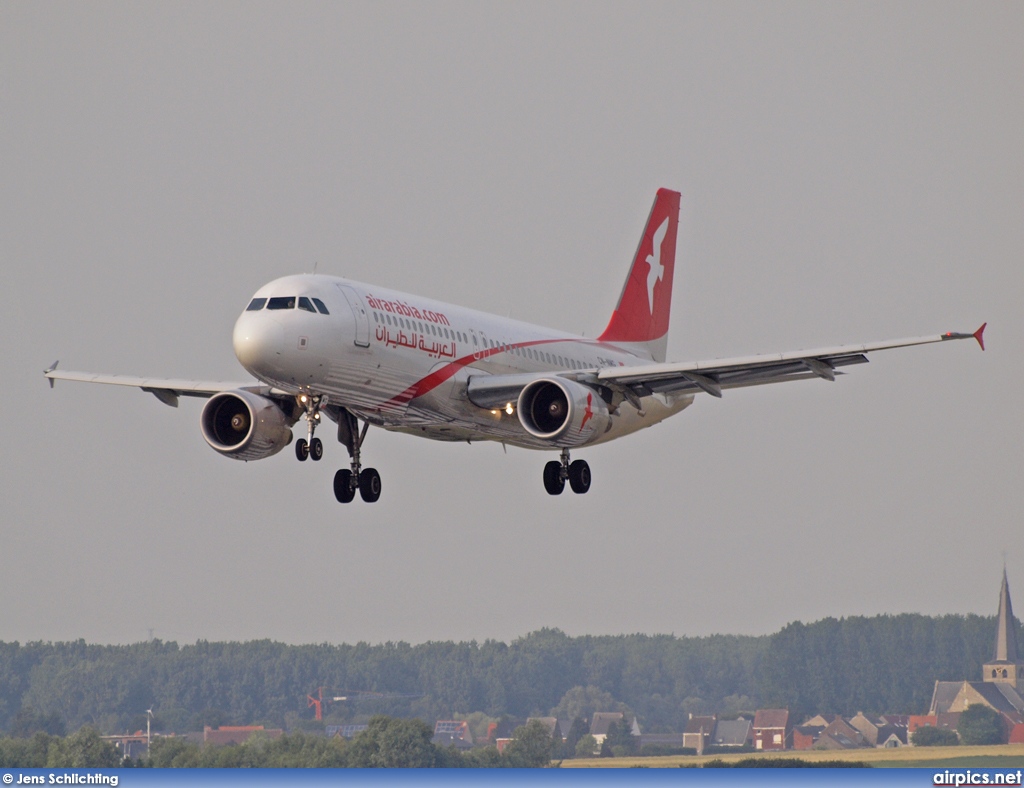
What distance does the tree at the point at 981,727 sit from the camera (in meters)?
69.2

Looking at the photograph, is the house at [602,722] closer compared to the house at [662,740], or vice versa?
the house at [602,722]

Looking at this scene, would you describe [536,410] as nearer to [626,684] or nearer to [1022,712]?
[1022,712]

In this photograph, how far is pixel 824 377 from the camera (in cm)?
4103

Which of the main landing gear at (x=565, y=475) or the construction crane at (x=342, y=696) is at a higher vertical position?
the main landing gear at (x=565, y=475)

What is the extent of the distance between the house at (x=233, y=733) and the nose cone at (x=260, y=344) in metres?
43.9

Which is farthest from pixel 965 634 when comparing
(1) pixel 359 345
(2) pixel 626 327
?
(1) pixel 359 345

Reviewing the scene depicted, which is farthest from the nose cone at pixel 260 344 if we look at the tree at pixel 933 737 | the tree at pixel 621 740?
the tree at pixel 933 737

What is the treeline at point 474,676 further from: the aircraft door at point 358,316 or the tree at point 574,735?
the aircraft door at point 358,316

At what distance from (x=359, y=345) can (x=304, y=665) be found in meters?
48.2

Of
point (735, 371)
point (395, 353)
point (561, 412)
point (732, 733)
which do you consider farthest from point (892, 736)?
point (395, 353)

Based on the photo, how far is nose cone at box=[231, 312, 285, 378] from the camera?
36219 millimetres

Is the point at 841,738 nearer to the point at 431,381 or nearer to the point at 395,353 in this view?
the point at 431,381

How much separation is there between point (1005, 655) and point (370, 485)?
3987 centimetres

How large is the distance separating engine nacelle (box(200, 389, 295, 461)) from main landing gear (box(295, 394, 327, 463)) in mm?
2713
